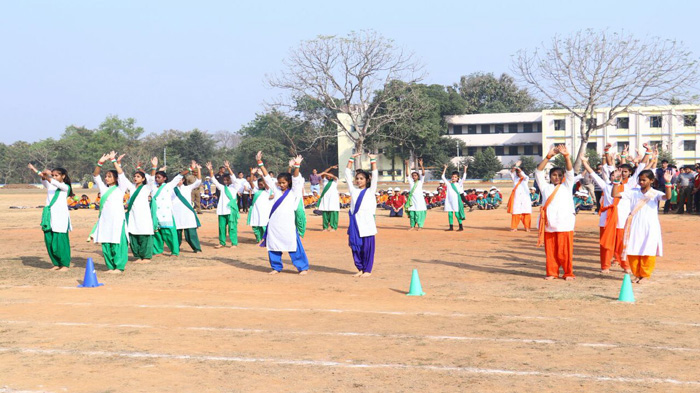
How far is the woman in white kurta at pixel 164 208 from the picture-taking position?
45.5 feet

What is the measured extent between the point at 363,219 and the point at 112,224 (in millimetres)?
4033

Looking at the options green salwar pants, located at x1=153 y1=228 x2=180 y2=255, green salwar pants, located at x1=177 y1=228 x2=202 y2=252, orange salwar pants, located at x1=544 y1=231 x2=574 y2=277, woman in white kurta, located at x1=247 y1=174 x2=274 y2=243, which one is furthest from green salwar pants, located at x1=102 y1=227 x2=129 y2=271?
orange salwar pants, located at x1=544 y1=231 x2=574 y2=277

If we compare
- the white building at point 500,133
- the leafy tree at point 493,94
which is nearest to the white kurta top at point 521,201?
the white building at point 500,133

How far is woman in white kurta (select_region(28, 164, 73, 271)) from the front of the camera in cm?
1198

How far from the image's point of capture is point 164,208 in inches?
550

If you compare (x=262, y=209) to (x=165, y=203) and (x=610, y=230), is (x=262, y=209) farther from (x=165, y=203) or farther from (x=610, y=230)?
(x=610, y=230)

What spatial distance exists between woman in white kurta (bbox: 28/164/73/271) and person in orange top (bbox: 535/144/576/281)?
24.7ft

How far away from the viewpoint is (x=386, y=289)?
10164 millimetres

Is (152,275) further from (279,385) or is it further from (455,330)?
(279,385)

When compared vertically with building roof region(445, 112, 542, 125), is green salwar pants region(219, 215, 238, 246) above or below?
below

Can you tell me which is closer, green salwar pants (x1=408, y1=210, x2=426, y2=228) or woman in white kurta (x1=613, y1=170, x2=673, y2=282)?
woman in white kurta (x1=613, y1=170, x2=673, y2=282)

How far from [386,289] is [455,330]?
284 centimetres

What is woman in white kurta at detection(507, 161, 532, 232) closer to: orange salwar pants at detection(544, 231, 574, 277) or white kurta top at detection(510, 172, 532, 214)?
white kurta top at detection(510, 172, 532, 214)

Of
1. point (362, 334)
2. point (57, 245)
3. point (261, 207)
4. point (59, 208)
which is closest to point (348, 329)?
point (362, 334)
